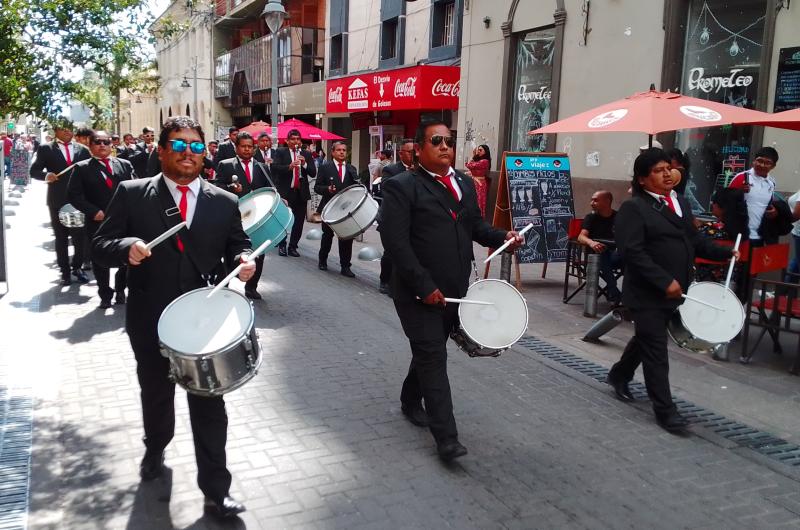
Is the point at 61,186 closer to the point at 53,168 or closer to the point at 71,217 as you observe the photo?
the point at 53,168

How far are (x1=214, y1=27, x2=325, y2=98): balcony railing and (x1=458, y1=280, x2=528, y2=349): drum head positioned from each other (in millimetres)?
23842

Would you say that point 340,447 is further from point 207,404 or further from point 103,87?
point 103,87

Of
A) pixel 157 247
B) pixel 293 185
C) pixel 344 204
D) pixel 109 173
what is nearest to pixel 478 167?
pixel 293 185

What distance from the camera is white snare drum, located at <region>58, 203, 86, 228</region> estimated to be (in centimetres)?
870

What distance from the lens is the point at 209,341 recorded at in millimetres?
3305

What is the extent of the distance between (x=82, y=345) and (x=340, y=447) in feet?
10.9

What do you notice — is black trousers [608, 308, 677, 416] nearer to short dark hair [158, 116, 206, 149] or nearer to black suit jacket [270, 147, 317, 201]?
short dark hair [158, 116, 206, 149]

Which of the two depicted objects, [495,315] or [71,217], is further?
[71,217]

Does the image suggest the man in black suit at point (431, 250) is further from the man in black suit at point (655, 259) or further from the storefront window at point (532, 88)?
the storefront window at point (532, 88)

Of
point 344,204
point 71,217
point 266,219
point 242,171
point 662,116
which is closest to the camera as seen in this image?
point 266,219

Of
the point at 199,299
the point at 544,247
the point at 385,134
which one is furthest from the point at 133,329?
the point at 385,134

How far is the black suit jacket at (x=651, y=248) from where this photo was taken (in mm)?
4937

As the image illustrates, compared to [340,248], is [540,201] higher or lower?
higher

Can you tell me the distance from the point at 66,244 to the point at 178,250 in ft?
21.4
